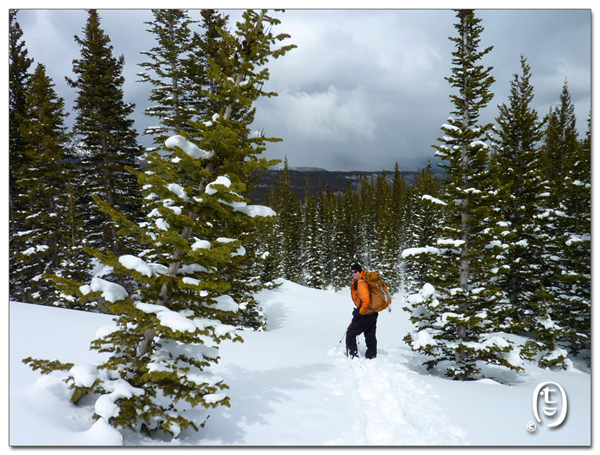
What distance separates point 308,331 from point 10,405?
11.2 m

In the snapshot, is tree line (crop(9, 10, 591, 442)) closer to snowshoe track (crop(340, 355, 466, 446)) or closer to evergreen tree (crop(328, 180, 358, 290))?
snowshoe track (crop(340, 355, 466, 446))

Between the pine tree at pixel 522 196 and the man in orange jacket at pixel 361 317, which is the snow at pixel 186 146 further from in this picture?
the pine tree at pixel 522 196

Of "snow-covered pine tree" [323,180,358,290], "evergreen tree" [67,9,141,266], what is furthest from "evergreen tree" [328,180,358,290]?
"evergreen tree" [67,9,141,266]

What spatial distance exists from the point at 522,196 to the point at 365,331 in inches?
511

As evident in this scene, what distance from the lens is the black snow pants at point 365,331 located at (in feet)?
26.2

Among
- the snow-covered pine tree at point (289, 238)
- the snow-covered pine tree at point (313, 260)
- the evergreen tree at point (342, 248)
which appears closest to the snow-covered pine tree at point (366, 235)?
the evergreen tree at point (342, 248)

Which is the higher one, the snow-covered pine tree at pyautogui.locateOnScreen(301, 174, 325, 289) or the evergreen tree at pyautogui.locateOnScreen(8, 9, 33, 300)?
the evergreen tree at pyautogui.locateOnScreen(8, 9, 33, 300)

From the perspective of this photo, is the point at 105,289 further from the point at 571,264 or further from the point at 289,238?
the point at 289,238

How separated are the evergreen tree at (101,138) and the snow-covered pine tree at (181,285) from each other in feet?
43.4

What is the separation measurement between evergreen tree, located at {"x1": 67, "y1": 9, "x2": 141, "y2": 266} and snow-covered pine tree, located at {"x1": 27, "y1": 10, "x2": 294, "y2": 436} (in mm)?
13228

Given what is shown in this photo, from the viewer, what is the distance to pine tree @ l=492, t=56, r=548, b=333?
1355 centimetres

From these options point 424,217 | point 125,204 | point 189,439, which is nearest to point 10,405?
point 189,439

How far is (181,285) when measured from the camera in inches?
161

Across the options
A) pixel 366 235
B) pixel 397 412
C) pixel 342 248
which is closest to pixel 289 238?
pixel 342 248
